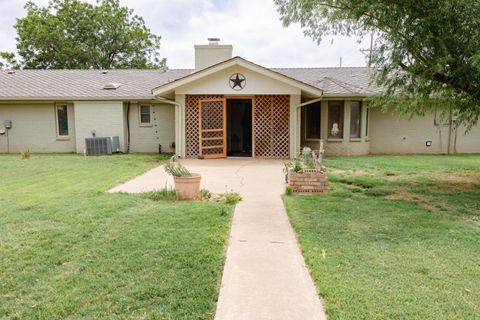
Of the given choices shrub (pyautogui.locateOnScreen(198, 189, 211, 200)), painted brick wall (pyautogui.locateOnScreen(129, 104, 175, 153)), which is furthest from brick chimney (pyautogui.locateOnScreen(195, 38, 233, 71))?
shrub (pyautogui.locateOnScreen(198, 189, 211, 200))

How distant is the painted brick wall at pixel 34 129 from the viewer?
1625cm

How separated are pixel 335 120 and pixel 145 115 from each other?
8308mm

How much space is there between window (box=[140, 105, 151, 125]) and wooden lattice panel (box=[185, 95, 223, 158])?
3176mm

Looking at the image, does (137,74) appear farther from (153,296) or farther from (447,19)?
(153,296)

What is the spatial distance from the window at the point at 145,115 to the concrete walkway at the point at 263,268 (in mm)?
8761

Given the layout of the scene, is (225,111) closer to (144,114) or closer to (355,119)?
(144,114)

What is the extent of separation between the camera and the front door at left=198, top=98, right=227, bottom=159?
1397cm

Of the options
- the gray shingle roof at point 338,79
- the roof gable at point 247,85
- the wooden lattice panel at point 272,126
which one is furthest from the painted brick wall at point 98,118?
the gray shingle roof at point 338,79

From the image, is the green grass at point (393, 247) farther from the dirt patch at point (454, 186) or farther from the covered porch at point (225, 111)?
the covered porch at point (225, 111)

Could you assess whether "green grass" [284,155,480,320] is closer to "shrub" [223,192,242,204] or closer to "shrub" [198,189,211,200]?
"shrub" [223,192,242,204]

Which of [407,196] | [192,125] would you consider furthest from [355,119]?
[407,196]

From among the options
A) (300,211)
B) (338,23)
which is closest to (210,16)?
(338,23)

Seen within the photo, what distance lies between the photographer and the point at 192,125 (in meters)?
14.0

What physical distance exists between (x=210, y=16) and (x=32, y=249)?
1552 cm
